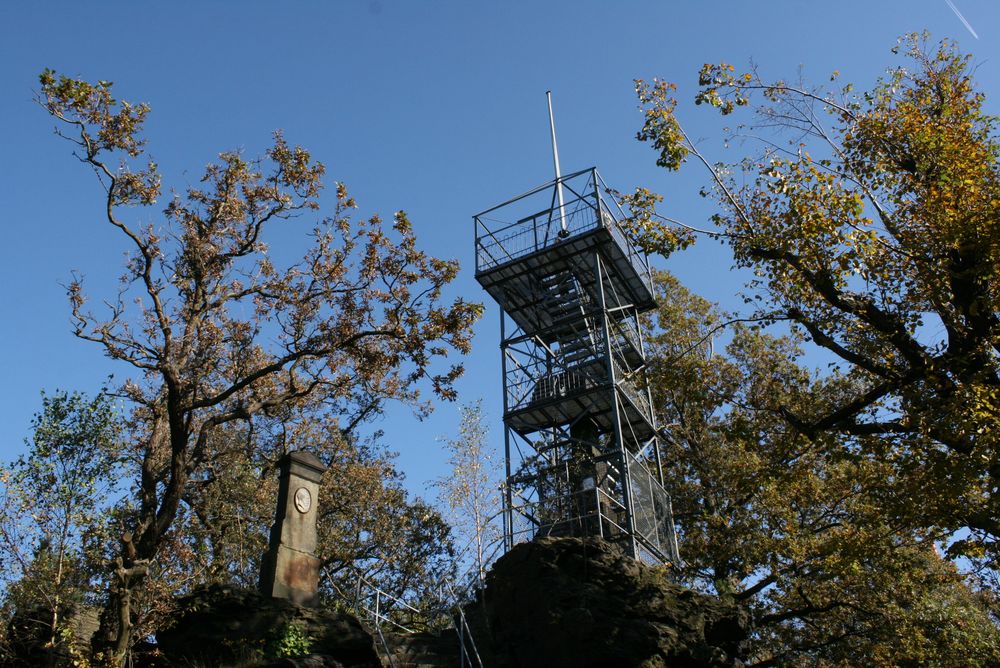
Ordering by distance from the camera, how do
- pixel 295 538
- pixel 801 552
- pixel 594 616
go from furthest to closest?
pixel 801 552
pixel 295 538
pixel 594 616

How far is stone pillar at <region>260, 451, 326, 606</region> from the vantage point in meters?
13.3

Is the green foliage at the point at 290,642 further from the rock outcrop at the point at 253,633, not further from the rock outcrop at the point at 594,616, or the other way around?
the rock outcrop at the point at 594,616

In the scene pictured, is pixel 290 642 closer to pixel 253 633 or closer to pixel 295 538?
pixel 253 633

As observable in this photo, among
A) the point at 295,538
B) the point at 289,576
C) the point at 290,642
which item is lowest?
the point at 290,642

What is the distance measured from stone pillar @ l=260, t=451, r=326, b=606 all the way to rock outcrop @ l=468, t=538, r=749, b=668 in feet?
10.2

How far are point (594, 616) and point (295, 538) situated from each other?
17.4ft

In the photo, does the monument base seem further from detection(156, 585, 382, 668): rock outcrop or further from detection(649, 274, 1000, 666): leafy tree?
detection(649, 274, 1000, 666): leafy tree

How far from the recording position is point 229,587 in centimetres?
1263

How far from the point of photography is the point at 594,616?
12.3m

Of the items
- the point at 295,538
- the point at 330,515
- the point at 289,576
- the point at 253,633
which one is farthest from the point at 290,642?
the point at 330,515

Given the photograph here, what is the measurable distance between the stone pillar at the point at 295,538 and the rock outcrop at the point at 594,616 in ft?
10.2

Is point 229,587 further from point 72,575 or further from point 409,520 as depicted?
point 409,520

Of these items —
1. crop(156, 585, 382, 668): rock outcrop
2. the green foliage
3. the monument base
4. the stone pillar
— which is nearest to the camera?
the green foliage

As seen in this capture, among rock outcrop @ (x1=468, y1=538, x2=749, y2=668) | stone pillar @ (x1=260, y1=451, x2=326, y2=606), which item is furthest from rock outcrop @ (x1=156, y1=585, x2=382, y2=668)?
rock outcrop @ (x1=468, y1=538, x2=749, y2=668)
